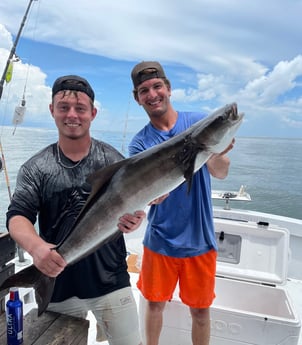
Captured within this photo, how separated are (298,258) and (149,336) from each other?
3.06 m

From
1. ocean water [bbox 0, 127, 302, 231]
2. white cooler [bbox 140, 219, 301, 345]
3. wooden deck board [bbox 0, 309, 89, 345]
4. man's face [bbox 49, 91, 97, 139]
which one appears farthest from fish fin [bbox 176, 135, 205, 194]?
ocean water [bbox 0, 127, 302, 231]

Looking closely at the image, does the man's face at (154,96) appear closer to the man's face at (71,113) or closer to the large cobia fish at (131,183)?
the man's face at (71,113)

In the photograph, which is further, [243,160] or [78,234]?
[243,160]

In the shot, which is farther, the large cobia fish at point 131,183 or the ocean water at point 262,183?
the ocean water at point 262,183

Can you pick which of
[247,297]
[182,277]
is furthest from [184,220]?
[247,297]

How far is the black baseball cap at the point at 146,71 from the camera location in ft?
8.79

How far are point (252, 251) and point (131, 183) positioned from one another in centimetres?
295

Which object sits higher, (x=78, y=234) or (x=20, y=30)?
(x=20, y=30)

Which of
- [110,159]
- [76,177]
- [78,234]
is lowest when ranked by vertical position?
[78,234]

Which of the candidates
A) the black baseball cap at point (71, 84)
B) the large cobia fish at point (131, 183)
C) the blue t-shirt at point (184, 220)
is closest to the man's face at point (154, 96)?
the blue t-shirt at point (184, 220)

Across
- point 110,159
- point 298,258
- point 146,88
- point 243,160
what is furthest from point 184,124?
point 243,160

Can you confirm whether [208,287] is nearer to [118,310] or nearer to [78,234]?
[118,310]

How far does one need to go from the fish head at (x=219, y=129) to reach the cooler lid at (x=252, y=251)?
2275 mm

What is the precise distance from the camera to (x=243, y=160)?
987 inches
